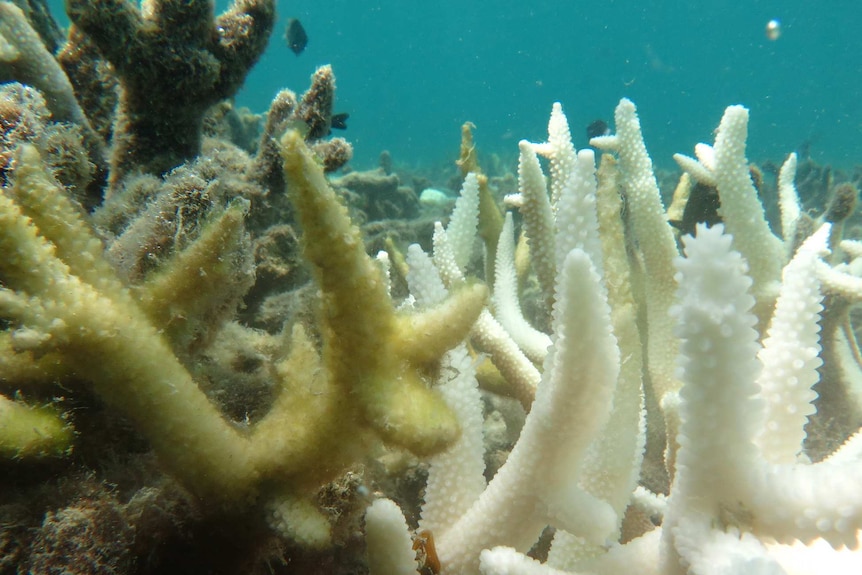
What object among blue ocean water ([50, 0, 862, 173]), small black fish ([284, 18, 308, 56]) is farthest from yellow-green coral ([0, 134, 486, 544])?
blue ocean water ([50, 0, 862, 173])

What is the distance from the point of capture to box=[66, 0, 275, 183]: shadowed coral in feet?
7.87

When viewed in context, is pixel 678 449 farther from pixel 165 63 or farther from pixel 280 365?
A: pixel 165 63

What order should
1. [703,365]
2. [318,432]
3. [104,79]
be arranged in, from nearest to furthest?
[703,365]
[318,432]
[104,79]

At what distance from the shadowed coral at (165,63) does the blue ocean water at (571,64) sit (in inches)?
1866

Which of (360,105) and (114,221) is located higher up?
(360,105)

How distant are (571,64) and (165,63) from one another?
4210 inches

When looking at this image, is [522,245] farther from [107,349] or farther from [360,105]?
[360,105]

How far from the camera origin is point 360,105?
8531cm

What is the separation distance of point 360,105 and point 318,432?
302 feet

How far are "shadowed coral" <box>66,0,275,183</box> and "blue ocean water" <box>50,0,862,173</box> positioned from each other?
4740cm

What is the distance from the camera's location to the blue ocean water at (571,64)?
208ft

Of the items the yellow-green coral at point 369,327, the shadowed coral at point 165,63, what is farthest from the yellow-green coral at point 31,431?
the shadowed coral at point 165,63

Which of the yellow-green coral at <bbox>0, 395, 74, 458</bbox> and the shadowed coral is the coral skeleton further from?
the shadowed coral

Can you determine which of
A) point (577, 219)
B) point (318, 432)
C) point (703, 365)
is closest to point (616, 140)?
point (577, 219)
